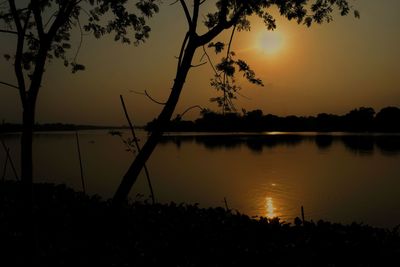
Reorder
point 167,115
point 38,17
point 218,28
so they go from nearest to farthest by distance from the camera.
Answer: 1. point 38,17
2. point 218,28
3. point 167,115

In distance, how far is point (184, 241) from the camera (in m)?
12.5

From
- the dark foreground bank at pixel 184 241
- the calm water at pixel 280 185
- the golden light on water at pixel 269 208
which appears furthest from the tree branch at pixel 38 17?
the golden light on water at pixel 269 208

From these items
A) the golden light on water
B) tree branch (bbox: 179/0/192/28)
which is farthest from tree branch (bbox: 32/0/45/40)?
the golden light on water

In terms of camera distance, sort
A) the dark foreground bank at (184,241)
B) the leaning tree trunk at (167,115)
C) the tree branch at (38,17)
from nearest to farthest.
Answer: the dark foreground bank at (184,241)
the tree branch at (38,17)
the leaning tree trunk at (167,115)

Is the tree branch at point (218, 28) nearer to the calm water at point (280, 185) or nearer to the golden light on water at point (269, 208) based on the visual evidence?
the calm water at point (280, 185)

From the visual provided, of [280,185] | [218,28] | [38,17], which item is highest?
[38,17]

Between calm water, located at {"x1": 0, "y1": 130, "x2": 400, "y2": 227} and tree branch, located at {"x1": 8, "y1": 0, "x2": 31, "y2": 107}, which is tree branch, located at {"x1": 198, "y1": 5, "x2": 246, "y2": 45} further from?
calm water, located at {"x1": 0, "y1": 130, "x2": 400, "y2": 227}

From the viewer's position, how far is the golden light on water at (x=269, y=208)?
32.6m

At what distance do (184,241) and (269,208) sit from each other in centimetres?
2449

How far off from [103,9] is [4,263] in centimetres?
915

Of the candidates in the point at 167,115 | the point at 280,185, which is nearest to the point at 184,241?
the point at 167,115

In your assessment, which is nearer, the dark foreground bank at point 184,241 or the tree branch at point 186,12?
the dark foreground bank at point 184,241

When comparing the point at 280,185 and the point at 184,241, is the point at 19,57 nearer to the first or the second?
the point at 184,241

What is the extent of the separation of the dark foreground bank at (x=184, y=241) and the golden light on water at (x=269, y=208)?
54.0 feet
